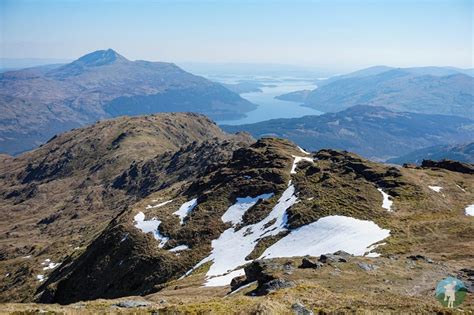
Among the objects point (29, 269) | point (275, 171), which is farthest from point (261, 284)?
point (29, 269)

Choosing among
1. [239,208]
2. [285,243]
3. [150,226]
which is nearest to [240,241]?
[285,243]

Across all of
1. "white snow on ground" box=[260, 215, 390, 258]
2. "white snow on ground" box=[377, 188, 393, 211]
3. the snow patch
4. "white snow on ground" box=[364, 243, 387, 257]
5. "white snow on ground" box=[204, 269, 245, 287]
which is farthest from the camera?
"white snow on ground" box=[377, 188, 393, 211]

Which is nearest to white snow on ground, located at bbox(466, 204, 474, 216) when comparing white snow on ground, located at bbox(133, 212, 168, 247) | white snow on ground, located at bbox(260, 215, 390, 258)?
white snow on ground, located at bbox(260, 215, 390, 258)

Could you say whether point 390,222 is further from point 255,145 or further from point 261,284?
point 255,145

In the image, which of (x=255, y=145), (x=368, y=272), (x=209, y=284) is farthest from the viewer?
(x=255, y=145)

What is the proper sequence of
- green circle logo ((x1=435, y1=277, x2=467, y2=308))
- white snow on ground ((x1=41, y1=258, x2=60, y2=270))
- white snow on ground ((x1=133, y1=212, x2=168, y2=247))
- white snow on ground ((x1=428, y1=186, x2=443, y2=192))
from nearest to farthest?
green circle logo ((x1=435, y1=277, x2=467, y2=308)) < white snow on ground ((x1=133, y1=212, x2=168, y2=247)) < white snow on ground ((x1=428, y1=186, x2=443, y2=192)) < white snow on ground ((x1=41, y1=258, x2=60, y2=270))

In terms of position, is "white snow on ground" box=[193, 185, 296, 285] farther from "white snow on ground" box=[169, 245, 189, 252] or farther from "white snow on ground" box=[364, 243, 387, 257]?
"white snow on ground" box=[364, 243, 387, 257]
